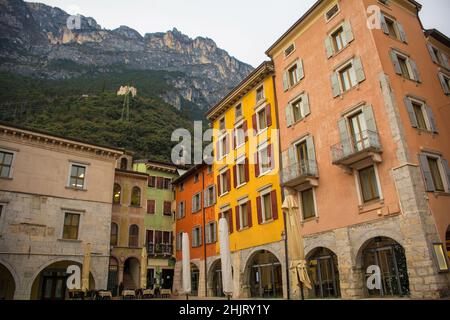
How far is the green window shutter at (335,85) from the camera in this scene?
721 inches

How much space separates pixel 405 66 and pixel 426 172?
667 centimetres

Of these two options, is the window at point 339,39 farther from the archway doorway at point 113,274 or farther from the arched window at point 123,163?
the arched window at point 123,163

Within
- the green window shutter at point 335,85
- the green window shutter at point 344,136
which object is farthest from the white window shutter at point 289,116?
the green window shutter at point 344,136

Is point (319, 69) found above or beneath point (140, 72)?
beneath

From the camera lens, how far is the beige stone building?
21.1 m

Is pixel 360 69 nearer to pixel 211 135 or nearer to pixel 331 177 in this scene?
pixel 331 177

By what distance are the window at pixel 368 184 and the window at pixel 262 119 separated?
9.16 meters

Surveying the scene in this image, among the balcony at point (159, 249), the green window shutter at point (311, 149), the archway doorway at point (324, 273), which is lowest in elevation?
the archway doorway at point (324, 273)

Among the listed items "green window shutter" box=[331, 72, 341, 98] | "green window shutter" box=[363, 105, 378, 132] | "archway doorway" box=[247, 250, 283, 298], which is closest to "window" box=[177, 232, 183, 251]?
"archway doorway" box=[247, 250, 283, 298]

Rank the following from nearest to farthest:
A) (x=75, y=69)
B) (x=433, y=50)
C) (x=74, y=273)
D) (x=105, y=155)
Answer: (x=433, y=50), (x=74, y=273), (x=105, y=155), (x=75, y=69)

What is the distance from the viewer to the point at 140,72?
410 feet

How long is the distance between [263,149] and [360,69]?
338 inches

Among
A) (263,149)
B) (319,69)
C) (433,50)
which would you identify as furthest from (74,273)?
(433,50)

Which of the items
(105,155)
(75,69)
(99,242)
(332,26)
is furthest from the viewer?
(75,69)
